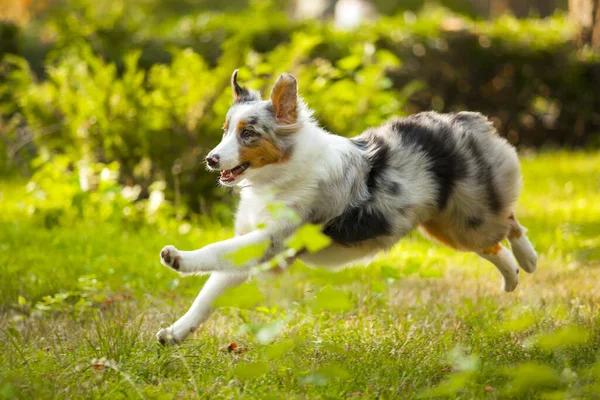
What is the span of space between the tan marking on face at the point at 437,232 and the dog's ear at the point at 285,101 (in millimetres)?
1145

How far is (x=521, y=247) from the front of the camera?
215 inches

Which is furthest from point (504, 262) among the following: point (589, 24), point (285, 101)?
point (589, 24)

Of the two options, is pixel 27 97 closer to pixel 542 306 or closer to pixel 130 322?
pixel 130 322

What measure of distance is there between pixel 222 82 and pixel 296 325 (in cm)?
328

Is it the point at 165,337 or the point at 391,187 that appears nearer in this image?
the point at 165,337

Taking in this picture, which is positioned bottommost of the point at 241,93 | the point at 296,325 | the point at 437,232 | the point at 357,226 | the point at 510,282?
the point at 510,282

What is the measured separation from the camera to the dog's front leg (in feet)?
12.7

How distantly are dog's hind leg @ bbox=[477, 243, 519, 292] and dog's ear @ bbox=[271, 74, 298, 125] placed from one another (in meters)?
1.62

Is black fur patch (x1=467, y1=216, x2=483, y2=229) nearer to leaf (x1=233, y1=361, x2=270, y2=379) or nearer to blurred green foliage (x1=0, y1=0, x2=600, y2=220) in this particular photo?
leaf (x1=233, y1=361, x2=270, y2=379)

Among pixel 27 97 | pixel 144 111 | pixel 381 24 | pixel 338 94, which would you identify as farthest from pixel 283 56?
pixel 381 24

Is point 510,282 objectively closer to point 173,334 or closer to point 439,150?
point 439,150

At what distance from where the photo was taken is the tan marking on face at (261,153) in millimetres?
4230

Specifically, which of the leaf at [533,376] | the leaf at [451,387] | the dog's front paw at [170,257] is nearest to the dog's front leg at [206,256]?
the dog's front paw at [170,257]

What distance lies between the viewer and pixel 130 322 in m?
4.63
